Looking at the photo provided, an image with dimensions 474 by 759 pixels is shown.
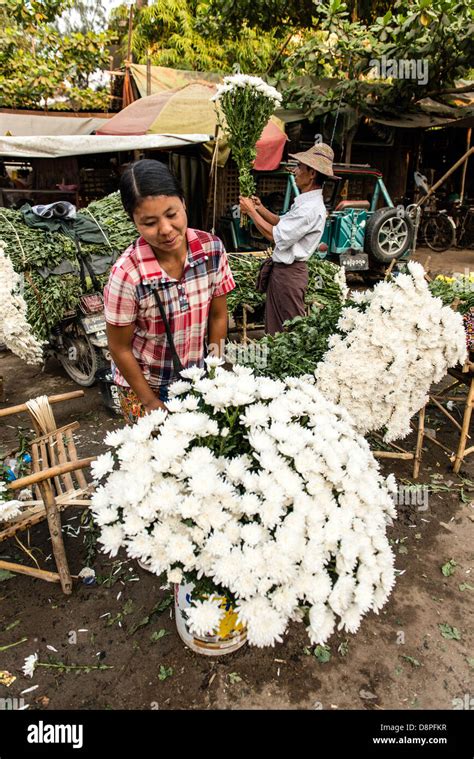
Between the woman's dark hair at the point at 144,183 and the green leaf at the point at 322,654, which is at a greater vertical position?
the woman's dark hair at the point at 144,183

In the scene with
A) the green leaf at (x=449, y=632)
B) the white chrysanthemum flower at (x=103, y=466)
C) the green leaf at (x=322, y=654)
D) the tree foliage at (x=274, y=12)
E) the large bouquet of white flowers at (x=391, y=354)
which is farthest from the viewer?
the tree foliage at (x=274, y=12)

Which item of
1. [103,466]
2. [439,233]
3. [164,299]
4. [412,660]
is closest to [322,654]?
[412,660]

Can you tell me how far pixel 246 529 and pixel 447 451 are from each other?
2859mm

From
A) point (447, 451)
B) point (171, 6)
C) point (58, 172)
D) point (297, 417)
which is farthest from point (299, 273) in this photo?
point (171, 6)

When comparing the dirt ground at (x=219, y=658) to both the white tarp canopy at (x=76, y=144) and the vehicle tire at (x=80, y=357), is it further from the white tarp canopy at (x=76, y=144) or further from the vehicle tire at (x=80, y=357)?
the white tarp canopy at (x=76, y=144)

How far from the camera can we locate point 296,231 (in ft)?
12.0

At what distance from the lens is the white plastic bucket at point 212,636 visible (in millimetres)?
1888

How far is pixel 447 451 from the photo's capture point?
3.68 metres

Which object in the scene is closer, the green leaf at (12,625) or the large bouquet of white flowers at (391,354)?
the green leaf at (12,625)

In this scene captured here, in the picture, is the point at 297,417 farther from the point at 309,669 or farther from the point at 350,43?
the point at 350,43

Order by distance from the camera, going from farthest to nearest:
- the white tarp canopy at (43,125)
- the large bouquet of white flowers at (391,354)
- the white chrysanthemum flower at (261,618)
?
the white tarp canopy at (43,125), the large bouquet of white flowers at (391,354), the white chrysanthemum flower at (261,618)

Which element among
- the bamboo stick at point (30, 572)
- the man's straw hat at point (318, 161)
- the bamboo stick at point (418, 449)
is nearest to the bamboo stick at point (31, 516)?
the bamboo stick at point (30, 572)

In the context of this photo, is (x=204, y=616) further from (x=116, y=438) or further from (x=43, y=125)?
(x=43, y=125)

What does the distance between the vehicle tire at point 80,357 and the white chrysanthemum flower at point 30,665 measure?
2723 mm
